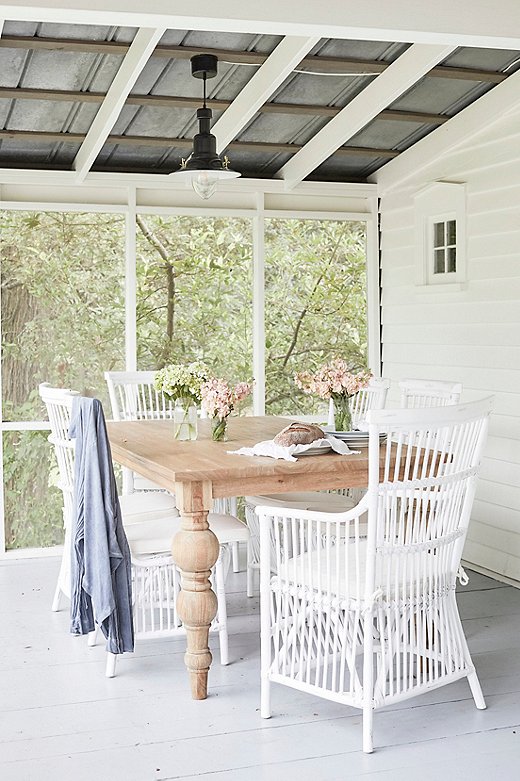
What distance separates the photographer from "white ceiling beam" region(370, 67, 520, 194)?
507 centimetres

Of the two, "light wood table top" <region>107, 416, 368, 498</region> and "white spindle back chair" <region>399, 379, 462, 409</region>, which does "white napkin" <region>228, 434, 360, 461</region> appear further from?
"white spindle back chair" <region>399, 379, 462, 409</region>

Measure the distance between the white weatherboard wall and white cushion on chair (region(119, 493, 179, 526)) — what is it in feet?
5.74

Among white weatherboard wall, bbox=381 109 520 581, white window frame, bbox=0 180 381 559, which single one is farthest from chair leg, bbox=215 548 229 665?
white window frame, bbox=0 180 381 559

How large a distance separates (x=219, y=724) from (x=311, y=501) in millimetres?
1578

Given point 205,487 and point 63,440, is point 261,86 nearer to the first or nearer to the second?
point 63,440

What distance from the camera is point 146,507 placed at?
4.50 m

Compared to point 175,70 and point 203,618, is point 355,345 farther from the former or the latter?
point 203,618

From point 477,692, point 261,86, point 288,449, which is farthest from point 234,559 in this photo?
point 261,86

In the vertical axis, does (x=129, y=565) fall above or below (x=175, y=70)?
below

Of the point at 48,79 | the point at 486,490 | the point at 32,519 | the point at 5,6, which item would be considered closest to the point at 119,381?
the point at 32,519

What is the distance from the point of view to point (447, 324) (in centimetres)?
567

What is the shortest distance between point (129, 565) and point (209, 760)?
913 mm

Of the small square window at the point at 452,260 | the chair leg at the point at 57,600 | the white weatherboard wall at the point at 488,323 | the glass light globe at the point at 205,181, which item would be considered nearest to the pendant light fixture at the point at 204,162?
the glass light globe at the point at 205,181

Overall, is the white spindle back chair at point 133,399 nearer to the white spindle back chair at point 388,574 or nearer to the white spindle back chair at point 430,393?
the white spindle back chair at point 430,393
